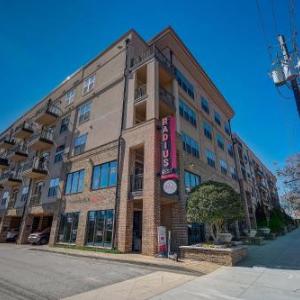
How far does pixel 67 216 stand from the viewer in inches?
746

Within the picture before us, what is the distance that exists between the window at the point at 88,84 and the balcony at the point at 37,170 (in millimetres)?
9086

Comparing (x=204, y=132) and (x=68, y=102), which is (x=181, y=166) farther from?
(x=68, y=102)

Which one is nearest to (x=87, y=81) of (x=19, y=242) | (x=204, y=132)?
(x=204, y=132)

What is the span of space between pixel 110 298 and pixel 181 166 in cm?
1179

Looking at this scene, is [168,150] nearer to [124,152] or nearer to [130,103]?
[124,152]

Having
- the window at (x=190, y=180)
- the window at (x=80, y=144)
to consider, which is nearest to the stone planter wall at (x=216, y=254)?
the window at (x=190, y=180)

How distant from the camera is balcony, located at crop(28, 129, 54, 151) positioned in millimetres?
24266

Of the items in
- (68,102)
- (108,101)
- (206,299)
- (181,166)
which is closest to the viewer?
(206,299)

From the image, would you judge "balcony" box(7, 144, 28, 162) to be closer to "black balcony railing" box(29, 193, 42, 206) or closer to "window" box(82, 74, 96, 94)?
"black balcony railing" box(29, 193, 42, 206)

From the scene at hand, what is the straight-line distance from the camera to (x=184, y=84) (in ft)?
74.1

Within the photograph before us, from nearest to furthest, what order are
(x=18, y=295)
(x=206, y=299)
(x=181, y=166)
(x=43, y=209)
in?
(x=206, y=299) → (x=18, y=295) → (x=181, y=166) → (x=43, y=209)

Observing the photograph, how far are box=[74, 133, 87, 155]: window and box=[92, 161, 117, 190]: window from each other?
3554 mm

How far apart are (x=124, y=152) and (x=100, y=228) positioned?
5694 mm

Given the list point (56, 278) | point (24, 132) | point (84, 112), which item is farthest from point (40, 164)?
point (56, 278)
